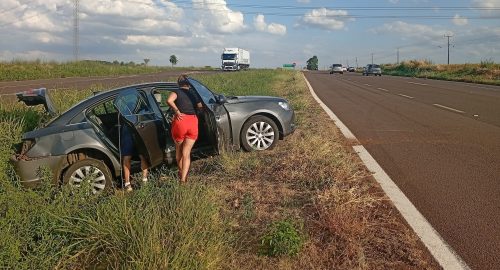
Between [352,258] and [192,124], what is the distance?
2.86 metres

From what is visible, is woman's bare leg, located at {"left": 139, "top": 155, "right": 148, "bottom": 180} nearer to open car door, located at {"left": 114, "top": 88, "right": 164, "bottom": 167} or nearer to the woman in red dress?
open car door, located at {"left": 114, "top": 88, "right": 164, "bottom": 167}

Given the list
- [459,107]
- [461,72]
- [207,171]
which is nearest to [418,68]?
[461,72]

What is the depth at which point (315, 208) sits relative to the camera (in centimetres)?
452

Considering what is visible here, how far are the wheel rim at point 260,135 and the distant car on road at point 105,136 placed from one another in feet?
1.21

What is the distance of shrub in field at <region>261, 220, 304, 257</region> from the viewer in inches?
144

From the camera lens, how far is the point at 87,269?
3574mm

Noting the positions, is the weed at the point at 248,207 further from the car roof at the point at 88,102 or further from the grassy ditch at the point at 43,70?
the grassy ditch at the point at 43,70

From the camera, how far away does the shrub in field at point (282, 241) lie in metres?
3.66

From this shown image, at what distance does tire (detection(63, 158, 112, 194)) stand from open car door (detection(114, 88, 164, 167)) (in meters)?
0.53

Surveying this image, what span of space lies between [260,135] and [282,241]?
399 cm

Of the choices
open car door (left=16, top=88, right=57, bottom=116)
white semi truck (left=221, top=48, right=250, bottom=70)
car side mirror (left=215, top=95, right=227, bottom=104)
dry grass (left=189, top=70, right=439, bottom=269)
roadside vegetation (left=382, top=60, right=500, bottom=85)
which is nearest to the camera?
dry grass (left=189, top=70, right=439, bottom=269)

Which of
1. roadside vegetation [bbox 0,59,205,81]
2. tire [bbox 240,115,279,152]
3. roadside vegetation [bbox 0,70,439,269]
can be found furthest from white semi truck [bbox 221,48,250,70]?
roadside vegetation [bbox 0,70,439,269]

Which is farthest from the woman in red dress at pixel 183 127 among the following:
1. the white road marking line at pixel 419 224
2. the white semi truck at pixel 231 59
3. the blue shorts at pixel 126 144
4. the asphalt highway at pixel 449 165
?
the white semi truck at pixel 231 59

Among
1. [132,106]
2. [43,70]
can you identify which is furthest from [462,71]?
[132,106]
